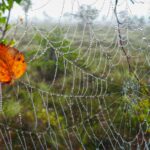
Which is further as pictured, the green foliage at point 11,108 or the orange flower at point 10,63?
the green foliage at point 11,108

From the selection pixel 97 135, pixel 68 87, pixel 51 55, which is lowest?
pixel 97 135

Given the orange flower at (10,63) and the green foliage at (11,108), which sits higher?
the orange flower at (10,63)

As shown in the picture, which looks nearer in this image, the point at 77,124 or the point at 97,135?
the point at 97,135

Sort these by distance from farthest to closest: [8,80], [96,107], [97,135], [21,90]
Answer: [21,90] < [96,107] < [97,135] < [8,80]

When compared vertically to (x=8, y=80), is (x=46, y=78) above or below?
below

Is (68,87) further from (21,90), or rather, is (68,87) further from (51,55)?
(51,55)

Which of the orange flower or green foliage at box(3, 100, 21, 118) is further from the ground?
the orange flower

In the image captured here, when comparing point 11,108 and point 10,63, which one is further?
point 11,108

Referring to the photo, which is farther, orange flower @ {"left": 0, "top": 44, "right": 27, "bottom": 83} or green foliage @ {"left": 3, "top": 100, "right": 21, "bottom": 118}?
green foliage @ {"left": 3, "top": 100, "right": 21, "bottom": 118}

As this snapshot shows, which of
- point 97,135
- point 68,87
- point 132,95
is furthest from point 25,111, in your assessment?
point 132,95

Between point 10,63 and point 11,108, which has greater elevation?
point 10,63

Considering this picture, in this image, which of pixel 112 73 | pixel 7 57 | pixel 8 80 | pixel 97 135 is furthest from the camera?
pixel 112 73
